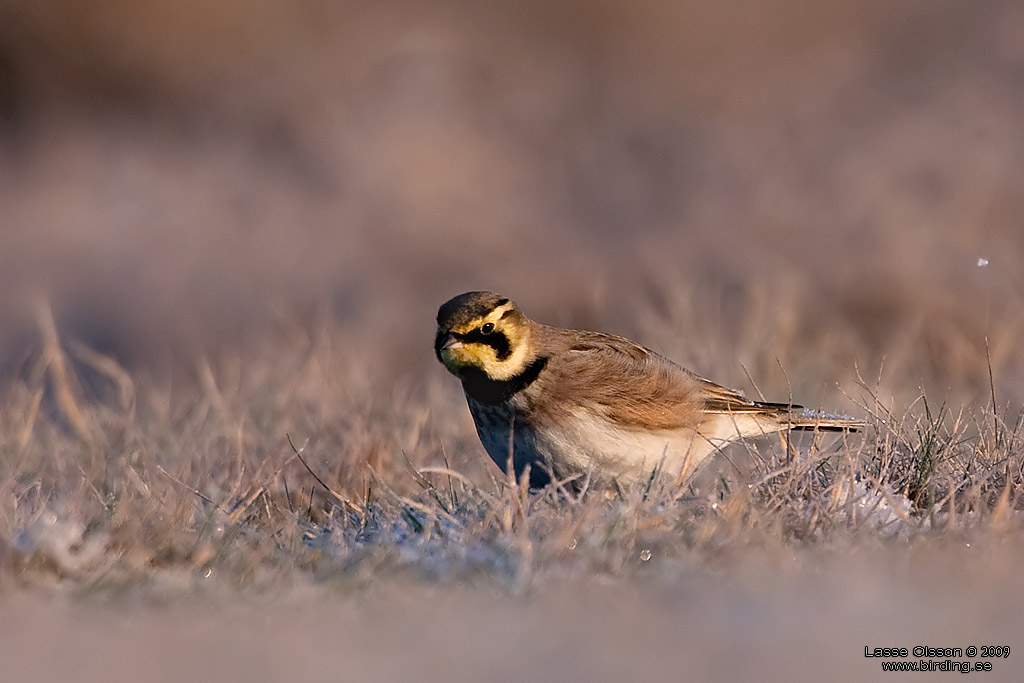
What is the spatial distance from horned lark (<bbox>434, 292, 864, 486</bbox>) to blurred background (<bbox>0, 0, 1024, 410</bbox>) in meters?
1.84

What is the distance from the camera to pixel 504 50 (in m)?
16.2

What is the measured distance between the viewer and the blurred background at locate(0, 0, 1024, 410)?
9805 millimetres

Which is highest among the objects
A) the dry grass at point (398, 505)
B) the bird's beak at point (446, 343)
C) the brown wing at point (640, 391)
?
the bird's beak at point (446, 343)

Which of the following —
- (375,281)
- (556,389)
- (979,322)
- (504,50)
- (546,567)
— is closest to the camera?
(546,567)

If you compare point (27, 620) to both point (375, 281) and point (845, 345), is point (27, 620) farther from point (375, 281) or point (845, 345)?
point (375, 281)

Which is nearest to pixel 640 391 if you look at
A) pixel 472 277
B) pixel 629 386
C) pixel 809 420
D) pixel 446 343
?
pixel 629 386

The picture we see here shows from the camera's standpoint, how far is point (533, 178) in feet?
44.6

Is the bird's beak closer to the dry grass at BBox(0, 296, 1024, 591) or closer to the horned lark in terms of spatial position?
the horned lark

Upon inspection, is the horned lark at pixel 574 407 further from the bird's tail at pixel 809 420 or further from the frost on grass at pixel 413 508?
the frost on grass at pixel 413 508

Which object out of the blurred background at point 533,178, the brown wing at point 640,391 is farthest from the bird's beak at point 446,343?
the blurred background at point 533,178

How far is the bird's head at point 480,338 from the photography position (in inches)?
211

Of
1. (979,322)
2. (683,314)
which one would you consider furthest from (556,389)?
(979,322)

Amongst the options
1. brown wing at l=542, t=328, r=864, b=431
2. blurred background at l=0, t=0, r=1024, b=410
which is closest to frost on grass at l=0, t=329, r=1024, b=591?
brown wing at l=542, t=328, r=864, b=431

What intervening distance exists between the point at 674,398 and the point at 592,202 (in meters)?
7.48
